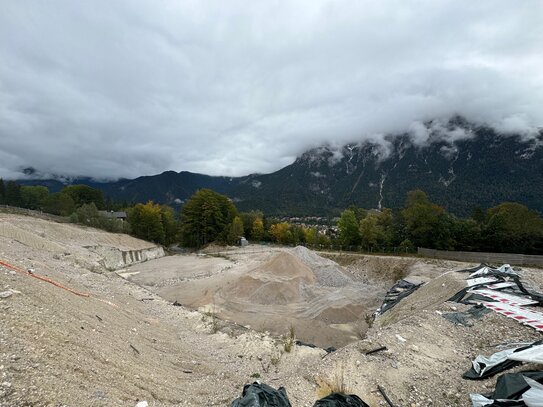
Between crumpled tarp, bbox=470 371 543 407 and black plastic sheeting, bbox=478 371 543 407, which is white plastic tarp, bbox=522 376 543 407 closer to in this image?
crumpled tarp, bbox=470 371 543 407

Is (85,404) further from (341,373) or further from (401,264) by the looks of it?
(401,264)

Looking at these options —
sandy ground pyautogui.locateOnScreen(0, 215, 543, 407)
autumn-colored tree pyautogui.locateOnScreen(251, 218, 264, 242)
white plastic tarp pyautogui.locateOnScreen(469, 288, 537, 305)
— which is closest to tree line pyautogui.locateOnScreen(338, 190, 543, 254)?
autumn-colored tree pyautogui.locateOnScreen(251, 218, 264, 242)

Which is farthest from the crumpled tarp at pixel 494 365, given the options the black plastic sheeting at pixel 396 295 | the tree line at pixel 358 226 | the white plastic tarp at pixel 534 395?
the tree line at pixel 358 226

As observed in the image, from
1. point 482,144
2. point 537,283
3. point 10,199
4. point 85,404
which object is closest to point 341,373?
point 85,404

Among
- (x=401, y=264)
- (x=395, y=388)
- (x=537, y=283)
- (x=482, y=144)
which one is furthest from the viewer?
(x=482, y=144)

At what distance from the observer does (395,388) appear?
24.5ft

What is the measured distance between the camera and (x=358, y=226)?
176ft

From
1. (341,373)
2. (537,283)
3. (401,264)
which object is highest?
(341,373)

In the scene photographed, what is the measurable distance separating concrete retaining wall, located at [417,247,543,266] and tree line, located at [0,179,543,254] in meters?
4.12

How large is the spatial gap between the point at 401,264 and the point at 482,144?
576 feet

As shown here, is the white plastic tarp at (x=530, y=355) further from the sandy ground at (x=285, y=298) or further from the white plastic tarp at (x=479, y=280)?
the sandy ground at (x=285, y=298)

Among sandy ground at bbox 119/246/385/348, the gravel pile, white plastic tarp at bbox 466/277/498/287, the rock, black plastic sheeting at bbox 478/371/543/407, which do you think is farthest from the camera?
the gravel pile

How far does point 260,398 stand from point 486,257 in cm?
3618

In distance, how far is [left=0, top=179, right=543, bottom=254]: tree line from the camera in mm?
38031
